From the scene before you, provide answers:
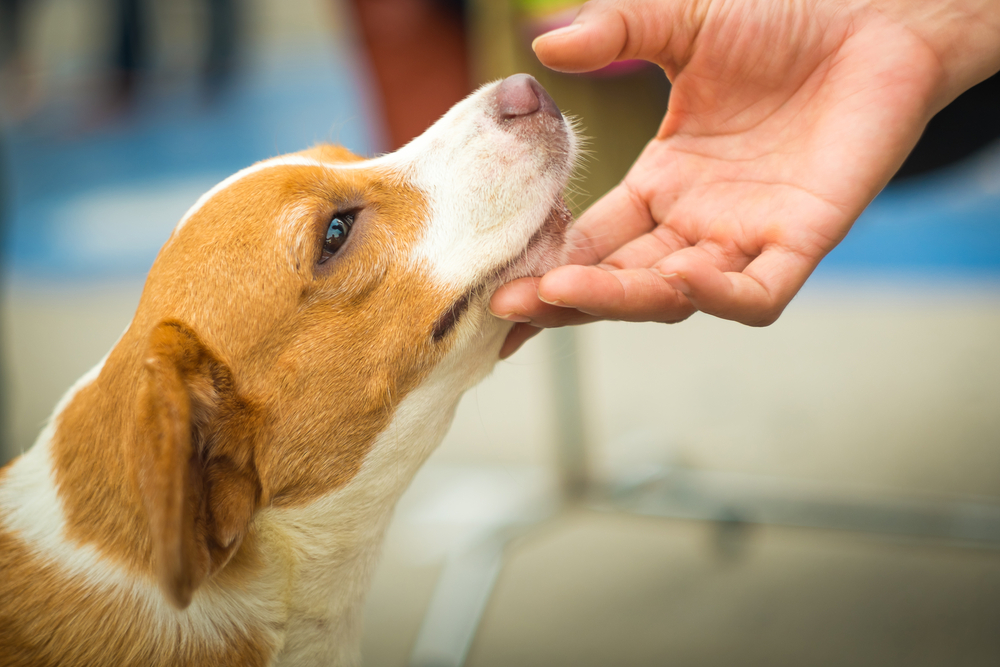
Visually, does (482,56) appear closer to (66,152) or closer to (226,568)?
(226,568)

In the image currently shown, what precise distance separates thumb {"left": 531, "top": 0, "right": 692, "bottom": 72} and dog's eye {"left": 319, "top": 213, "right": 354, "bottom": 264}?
407 millimetres

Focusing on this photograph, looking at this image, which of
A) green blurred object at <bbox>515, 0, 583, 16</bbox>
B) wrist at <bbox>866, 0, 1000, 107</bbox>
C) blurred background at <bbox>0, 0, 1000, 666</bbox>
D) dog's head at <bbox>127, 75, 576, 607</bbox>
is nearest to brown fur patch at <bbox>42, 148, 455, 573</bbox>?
dog's head at <bbox>127, 75, 576, 607</bbox>

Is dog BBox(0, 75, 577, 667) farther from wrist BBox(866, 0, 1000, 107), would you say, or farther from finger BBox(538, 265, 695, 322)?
wrist BBox(866, 0, 1000, 107)

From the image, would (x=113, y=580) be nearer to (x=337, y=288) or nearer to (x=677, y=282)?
(x=337, y=288)

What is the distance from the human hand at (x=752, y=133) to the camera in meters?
1.14

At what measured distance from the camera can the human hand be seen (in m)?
1.14

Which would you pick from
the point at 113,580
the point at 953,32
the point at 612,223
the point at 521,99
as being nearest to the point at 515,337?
the point at 612,223

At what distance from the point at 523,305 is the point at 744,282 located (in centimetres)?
32

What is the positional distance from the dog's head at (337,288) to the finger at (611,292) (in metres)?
0.15

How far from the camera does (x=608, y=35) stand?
119cm

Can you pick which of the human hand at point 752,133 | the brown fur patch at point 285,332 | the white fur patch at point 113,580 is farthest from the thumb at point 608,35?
the white fur patch at point 113,580

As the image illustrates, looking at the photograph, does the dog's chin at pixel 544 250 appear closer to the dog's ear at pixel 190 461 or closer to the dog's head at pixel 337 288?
the dog's head at pixel 337 288

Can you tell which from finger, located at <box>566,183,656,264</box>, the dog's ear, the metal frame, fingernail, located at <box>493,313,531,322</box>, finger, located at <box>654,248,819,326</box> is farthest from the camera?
the metal frame

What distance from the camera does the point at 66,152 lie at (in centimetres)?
736
